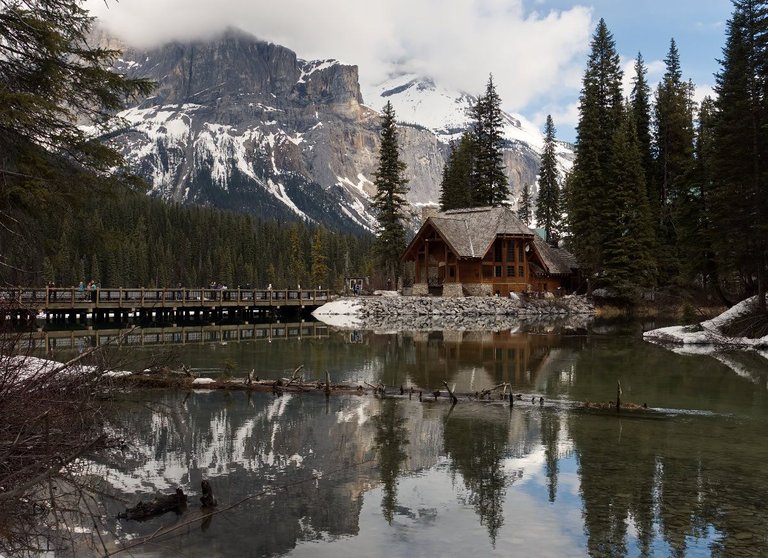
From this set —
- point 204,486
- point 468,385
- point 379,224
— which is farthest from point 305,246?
point 204,486

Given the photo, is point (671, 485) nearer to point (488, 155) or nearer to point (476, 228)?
point (476, 228)

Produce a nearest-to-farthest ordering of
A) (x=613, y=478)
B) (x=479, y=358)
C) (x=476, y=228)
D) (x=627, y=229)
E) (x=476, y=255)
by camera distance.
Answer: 1. (x=613, y=478)
2. (x=479, y=358)
3. (x=627, y=229)
4. (x=476, y=255)
5. (x=476, y=228)

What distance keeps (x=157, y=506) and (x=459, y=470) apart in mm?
5116

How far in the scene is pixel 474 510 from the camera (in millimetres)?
10086

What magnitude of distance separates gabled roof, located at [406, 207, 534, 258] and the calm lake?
34204 millimetres

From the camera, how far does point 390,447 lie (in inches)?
536

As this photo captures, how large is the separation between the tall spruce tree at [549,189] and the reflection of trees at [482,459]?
60.9 m

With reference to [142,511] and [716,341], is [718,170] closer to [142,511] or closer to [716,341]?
[716,341]

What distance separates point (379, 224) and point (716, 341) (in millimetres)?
33435

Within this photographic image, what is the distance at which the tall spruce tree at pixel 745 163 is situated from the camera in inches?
1258

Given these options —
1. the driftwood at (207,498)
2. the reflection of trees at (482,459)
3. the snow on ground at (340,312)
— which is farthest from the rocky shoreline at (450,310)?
the driftwood at (207,498)

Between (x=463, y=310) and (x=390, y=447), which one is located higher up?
(x=463, y=310)

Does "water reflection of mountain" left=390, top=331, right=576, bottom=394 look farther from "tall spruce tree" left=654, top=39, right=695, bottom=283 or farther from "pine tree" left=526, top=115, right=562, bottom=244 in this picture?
"pine tree" left=526, top=115, right=562, bottom=244

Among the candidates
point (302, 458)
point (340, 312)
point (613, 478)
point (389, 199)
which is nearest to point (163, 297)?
point (340, 312)
